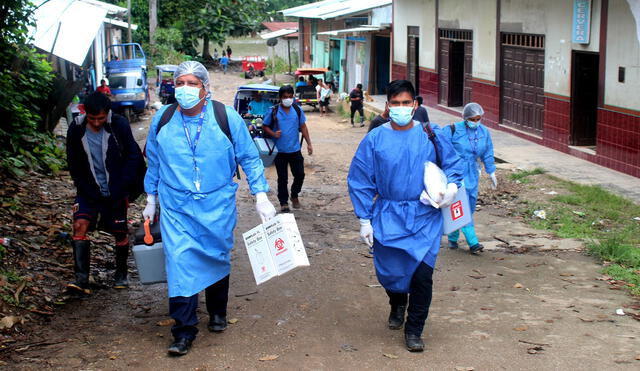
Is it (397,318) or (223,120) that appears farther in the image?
(397,318)

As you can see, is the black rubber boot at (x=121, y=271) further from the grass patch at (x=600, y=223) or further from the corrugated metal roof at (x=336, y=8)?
the corrugated metal roof at (x=336, y=8)

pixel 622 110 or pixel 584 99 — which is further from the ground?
pixel 584 99

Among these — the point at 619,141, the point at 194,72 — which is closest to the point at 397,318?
the point at 194,72

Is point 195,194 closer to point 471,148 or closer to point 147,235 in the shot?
point 147,235

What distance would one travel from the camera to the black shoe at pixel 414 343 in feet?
16.8

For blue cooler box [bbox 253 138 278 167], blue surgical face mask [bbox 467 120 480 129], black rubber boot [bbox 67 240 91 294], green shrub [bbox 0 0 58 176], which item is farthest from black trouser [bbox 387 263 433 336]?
green shrub [bbox 0 0 58 176]

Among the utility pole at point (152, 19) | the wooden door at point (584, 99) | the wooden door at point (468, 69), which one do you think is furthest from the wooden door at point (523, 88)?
the utility pole at point (152, 19)

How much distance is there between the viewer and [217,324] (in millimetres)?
5559

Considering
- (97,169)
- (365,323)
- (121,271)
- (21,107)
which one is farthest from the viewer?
(21,107)

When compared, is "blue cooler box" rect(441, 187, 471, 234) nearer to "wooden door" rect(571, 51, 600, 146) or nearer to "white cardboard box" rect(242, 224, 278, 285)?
"white cardboard box" rect(242, 224, 278, 285)

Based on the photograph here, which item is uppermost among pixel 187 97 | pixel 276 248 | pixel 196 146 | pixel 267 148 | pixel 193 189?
pixel 187 97

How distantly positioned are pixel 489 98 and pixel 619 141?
6.43 meters

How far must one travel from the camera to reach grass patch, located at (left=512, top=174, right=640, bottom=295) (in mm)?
7582

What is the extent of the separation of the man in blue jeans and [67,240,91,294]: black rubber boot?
4265mm
